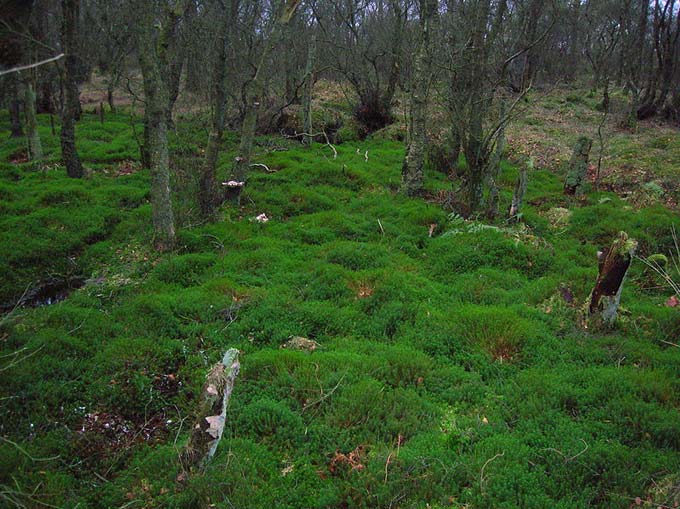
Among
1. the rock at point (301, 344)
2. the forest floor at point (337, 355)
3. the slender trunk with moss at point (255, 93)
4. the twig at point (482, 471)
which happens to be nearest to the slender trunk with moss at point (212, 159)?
the forest floor at point (337, 355)

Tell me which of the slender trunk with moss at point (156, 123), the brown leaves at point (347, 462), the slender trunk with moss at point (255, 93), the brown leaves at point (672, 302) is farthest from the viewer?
the slender trunk with moss at point (255, 93)

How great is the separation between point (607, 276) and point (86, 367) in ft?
20.3

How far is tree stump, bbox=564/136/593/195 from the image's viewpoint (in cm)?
1073

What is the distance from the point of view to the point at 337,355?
18.3 feet

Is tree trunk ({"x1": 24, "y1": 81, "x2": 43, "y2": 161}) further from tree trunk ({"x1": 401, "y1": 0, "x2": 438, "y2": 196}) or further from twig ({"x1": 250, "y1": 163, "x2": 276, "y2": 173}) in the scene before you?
tree trunk ({"x1": 401, "y1": 0, "x2": 438, "y2": 196})

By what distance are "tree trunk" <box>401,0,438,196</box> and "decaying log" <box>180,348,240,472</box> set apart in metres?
7.83

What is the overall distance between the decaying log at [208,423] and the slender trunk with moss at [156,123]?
15.5 ft

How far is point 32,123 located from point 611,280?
13164 mm

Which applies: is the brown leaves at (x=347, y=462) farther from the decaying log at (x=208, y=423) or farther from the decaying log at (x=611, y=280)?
the decaying log at (x=611, y=280)

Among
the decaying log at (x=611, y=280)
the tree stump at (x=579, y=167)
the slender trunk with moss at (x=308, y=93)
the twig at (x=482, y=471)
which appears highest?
the slender trunk with moss at (x=308, y=93)

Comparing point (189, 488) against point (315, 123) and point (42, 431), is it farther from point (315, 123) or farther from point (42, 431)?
point (315, 123)

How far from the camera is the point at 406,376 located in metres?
5.33

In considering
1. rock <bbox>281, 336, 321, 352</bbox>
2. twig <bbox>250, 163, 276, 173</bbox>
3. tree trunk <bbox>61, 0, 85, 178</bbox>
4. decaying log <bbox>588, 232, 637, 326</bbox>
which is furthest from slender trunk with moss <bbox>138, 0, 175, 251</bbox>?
decaying log <bbox>588, 232, 637, 326</bbox>

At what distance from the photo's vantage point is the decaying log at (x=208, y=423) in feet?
12.9
